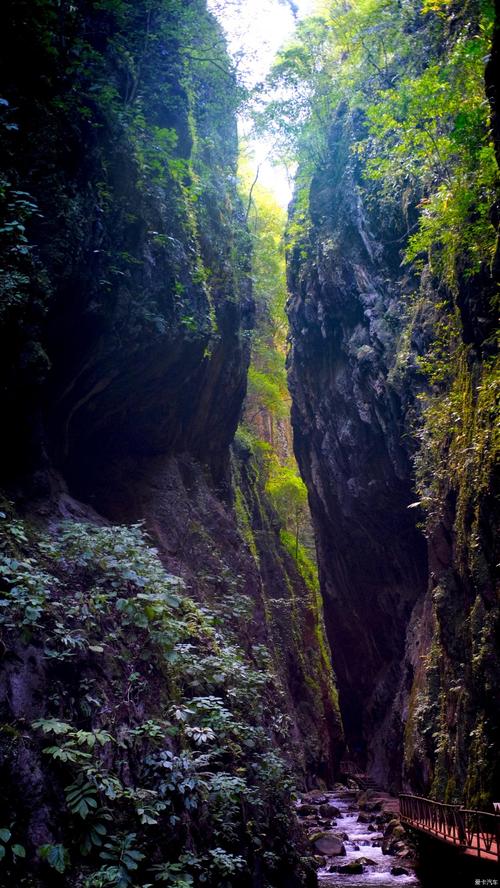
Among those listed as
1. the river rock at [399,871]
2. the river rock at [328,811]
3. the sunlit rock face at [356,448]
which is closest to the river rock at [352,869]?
the river rock at [399,871]

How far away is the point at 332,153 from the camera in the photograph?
67.6 feet

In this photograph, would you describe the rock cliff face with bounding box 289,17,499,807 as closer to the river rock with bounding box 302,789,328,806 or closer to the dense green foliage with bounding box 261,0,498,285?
the dense green foliage with bounding box 261,0,498,285

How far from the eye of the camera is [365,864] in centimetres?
1154

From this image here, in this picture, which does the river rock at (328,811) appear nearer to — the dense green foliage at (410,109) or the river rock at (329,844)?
the river rock at (329,844)

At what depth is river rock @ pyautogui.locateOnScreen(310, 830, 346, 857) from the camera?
12.5m

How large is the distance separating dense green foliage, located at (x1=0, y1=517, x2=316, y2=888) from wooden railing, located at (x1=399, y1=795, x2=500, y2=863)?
222 cm

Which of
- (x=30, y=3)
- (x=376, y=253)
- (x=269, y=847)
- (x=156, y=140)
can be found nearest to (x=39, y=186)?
(x=30, y=3)

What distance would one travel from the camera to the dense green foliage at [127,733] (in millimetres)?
4539

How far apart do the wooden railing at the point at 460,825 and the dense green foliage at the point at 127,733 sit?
2219 mm

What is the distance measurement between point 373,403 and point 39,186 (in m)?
12.4

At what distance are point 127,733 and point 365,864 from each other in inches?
344

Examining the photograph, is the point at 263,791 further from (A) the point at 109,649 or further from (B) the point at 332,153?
(B) the point at 332,153

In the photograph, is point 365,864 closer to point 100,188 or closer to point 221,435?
point 221,435

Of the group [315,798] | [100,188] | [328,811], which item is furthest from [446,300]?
[315,798]
